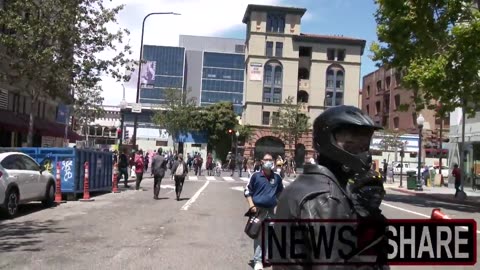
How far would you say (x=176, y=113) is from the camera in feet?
222

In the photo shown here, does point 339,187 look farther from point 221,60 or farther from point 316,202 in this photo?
point 221,60

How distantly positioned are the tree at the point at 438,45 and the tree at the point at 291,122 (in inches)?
1740

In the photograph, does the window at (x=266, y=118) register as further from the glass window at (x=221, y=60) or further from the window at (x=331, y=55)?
the glass window at (x=221, y=60)

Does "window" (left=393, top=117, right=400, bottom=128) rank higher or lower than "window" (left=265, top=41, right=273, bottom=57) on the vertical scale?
lower

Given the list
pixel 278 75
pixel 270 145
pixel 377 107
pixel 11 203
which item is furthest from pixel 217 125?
pixel 11 203

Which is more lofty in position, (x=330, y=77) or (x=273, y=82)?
(x=330, y=77)

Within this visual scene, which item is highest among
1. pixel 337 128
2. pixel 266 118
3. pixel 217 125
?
pixel 266 118

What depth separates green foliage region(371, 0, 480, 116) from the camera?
22.1 metres

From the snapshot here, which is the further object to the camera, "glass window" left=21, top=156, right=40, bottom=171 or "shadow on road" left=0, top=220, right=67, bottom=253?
"glass window" left=21, top=156, right=40, bottom=171

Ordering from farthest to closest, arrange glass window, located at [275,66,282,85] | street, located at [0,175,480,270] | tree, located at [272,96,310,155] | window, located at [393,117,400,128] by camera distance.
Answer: window, located at [393,117,400,128]
glass window, located at [275,66,282,85]
tree, located at [272,96,310,155]
street, located at [0,175,480,270]

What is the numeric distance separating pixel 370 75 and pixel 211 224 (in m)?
82.5

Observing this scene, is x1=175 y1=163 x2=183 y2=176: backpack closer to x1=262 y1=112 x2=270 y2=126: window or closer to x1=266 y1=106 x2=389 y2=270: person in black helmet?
x1=266 y1=106 x2=389 y2=270: person in black helmet

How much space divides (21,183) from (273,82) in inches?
2483

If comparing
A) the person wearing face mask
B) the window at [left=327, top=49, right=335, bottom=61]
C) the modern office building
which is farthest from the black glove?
the modern office building
